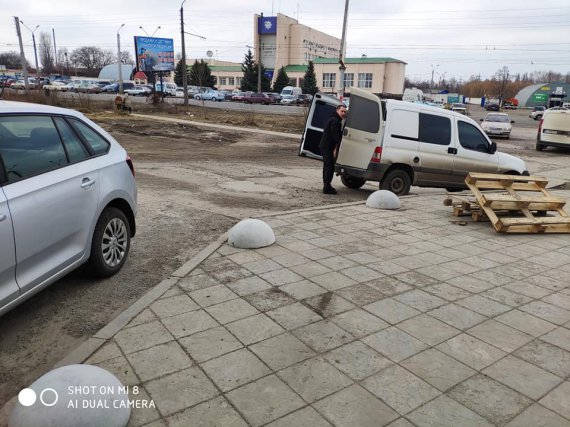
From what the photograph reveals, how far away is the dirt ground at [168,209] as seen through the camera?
3586 millimetres

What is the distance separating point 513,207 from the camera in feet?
22.6

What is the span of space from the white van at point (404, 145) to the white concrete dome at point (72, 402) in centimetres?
735

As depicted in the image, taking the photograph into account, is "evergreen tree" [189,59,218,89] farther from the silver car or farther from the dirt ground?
the silver car

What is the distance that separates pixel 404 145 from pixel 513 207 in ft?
9.24

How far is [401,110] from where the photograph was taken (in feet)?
30.0

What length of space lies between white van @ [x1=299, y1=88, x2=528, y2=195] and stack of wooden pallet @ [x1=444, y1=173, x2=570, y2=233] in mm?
1899

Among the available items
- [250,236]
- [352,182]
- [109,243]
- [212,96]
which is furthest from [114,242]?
[212,96]

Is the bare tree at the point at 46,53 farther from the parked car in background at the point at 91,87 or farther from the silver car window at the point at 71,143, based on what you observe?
the silver car window at the point at 71,143

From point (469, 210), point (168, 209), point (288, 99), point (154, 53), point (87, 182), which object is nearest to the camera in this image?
point (87, 182)

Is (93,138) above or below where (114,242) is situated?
above

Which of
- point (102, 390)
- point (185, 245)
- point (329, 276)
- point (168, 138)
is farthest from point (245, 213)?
point (168, 138)

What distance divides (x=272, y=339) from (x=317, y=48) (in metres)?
102

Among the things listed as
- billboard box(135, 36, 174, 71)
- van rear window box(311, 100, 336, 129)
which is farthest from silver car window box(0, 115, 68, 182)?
billboard box(135, 36, 174, 71)

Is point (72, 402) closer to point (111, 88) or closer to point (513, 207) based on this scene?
point (513, 207)
